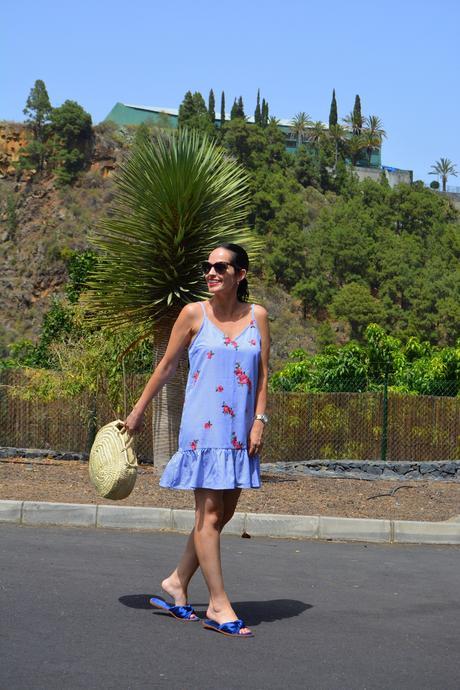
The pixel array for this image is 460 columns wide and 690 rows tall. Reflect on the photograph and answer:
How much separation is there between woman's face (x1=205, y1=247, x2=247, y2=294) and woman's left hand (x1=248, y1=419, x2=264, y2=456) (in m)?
0.68

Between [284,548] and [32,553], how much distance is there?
2.24 m

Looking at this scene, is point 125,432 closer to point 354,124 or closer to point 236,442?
point 236,442

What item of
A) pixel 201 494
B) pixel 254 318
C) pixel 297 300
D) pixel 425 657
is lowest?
pixel 425 657

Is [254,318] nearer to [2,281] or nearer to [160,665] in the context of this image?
[160,665]

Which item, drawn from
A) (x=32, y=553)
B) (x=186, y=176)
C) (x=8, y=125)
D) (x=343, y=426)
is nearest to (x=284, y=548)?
(x=32, y=553)

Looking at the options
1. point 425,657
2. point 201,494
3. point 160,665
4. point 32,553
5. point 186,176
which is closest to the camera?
Result: point 160,665

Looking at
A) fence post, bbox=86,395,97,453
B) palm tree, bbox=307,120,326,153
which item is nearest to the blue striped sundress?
fence post, bbox=86,395,97,453

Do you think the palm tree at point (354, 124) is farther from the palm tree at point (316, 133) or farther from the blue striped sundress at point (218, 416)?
the blue striped sundress at point (218, 416)

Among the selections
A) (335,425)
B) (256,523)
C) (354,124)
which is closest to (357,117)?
(354,124)

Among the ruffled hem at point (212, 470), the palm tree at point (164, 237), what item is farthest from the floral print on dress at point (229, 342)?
the palm tree at point (164, 237)

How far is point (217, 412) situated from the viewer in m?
5.68

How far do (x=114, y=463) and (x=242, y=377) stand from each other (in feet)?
2.67

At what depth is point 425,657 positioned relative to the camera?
511 centimetres

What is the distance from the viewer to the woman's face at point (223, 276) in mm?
5793
